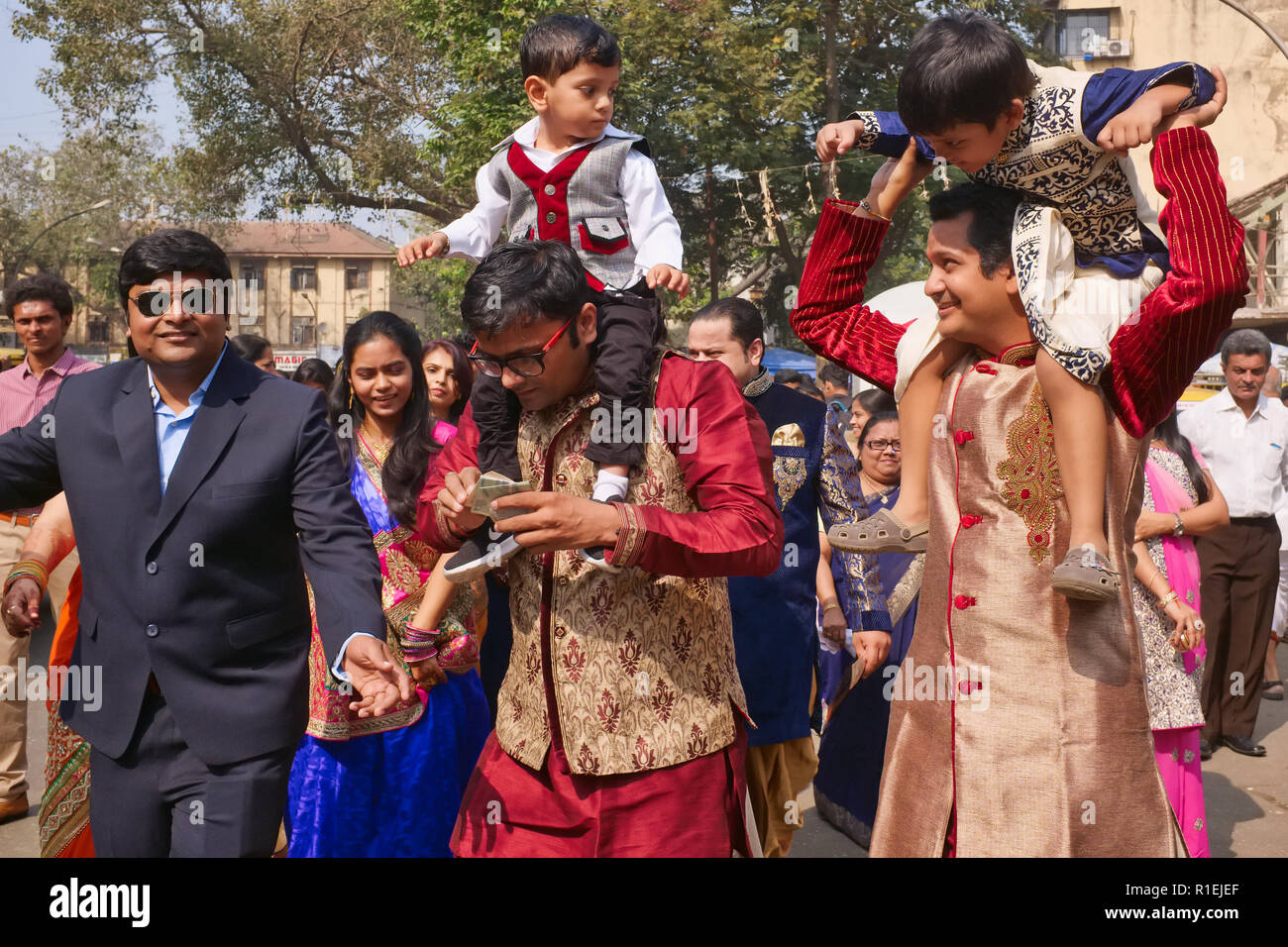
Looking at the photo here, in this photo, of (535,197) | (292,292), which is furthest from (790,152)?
(292,292)

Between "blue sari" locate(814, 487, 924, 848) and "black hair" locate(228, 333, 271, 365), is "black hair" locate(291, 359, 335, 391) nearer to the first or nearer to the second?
"black hair" locate(228, 333, 271, 365)

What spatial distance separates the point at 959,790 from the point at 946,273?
3.77 feet

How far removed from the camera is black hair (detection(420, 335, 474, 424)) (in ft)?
18.5

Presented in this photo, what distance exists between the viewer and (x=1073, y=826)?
8.77 ft

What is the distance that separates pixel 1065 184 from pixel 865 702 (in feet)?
12.7

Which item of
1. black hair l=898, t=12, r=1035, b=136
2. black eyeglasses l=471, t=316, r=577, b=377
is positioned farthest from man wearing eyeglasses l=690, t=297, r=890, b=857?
black hair l=898, t=12, r=1035, b=136

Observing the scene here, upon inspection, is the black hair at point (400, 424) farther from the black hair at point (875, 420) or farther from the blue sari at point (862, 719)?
the black hair at point (875, 420)

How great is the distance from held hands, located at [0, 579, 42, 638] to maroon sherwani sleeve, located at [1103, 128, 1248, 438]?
3052mm

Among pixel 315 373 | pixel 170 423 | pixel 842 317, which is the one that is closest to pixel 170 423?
pixel 170 423

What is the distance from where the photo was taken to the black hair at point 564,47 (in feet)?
11.8

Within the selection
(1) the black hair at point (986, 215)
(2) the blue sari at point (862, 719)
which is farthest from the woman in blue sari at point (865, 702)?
(1) the black hair at point (986, 215)

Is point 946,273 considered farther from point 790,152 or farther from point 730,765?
point 790,152

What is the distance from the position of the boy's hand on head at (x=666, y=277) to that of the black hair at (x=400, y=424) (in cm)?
143

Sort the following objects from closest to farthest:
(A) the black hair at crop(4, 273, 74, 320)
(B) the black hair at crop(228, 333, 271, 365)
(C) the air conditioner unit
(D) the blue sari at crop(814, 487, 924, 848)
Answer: (D) the blue sari at crop(814, 487, 924, 848)
(A) the black hair at crop(4, 273, 74, 320)
(B) the black hair at crop(228, 333, 271, 365)
(C) the air conditioner unit
